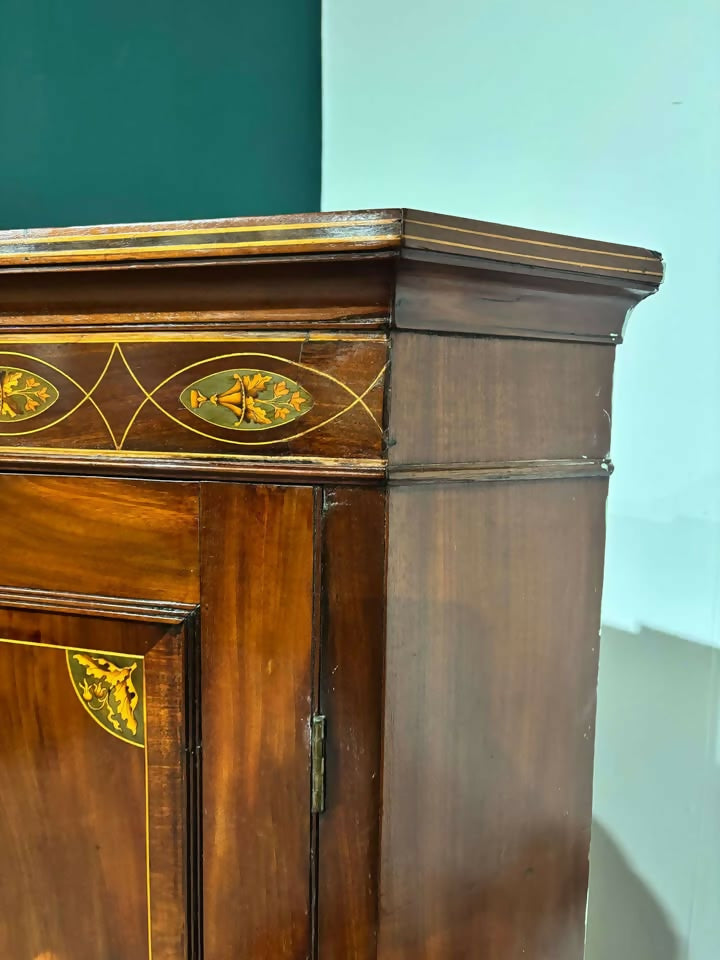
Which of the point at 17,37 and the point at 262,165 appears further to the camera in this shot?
the point at 262,165

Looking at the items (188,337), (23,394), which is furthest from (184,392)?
(23,394)

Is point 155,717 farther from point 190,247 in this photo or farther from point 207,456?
point 190,247

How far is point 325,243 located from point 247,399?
13cm

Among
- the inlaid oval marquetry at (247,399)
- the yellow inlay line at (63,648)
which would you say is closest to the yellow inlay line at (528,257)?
the inlaid oval marquetry at (247,399)

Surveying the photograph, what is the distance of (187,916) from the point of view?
23.6 inches

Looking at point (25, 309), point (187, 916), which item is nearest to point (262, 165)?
point (25, 309)

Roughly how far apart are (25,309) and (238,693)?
332mm

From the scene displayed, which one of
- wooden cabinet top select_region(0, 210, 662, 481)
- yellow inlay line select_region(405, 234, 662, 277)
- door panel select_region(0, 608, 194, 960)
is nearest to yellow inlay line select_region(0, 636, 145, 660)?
door panel select_region(0, 608, 194, 960)

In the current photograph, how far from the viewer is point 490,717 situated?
61 cm

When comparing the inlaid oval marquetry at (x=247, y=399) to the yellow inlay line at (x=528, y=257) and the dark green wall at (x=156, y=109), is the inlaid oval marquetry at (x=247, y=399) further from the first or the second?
the dark green wall at (x=156, y=109)

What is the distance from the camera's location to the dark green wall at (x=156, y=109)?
0.95 metres

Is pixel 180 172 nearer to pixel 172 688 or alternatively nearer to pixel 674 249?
pixel 674 249

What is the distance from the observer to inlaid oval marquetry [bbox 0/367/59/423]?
1.98ft

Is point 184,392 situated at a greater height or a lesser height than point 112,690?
greater
